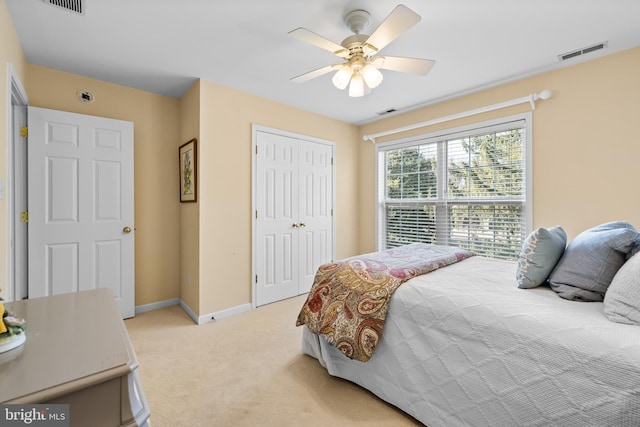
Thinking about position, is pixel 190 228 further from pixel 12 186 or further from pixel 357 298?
pixel 357 298

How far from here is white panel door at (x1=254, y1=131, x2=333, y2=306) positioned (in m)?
3.36

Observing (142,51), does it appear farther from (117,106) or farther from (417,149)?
(417,149)

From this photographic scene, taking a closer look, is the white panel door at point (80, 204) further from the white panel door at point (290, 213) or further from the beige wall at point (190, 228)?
the white panel door at point (290, 213)

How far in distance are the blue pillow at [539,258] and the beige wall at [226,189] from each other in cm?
259

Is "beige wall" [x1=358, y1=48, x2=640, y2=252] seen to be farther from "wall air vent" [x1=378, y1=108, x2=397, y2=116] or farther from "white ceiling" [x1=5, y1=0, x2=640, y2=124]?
"wall air vent" [x1=378, y1=108, x2=397, y2=116]

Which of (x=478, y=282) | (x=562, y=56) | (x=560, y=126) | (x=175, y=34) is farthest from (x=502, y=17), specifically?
(x=175, y=34)

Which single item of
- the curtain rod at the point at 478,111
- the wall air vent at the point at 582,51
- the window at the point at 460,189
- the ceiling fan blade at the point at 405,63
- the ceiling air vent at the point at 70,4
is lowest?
the window at the point at 460,189

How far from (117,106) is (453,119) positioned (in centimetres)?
377

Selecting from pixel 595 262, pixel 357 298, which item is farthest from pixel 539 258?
pixel 357 298

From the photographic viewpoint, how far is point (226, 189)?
10.1ft

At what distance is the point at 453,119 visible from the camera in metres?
3.30

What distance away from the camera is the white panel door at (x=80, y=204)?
2.53 metres

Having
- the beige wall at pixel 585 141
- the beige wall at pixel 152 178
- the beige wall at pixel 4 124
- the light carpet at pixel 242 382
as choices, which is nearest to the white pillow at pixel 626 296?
the light carpet at pixel 242 382

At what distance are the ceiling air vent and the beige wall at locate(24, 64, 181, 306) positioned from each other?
1.22m
